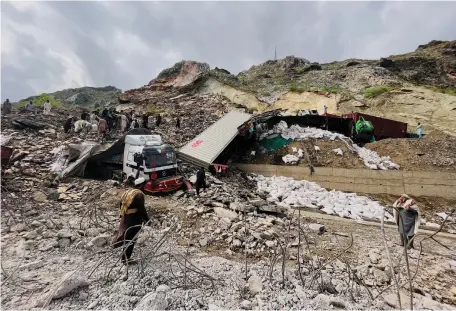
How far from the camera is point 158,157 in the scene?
9062 millimetres

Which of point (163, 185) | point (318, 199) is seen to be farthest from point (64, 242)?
point (318, 199)

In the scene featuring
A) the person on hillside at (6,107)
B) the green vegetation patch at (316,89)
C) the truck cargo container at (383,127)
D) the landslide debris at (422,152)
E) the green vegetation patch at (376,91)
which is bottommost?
the landslide debris at (422,152)

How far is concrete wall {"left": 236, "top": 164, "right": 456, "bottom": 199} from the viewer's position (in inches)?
375

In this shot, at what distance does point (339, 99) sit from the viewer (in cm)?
1989

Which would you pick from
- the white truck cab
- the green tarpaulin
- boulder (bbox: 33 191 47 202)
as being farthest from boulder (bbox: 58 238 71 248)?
the green tarpaulin

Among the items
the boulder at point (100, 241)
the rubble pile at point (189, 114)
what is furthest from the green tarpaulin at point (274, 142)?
the boulder at point (100, 241)

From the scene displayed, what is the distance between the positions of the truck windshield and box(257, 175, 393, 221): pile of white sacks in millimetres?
3819

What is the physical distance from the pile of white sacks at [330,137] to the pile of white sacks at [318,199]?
6.23 ft

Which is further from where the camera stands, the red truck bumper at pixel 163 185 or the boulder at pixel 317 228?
the red truck bumper at pixel 163 185

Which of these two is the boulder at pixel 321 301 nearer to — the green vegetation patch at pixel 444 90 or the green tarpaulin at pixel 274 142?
the green tarpaulin at pixel 274 142

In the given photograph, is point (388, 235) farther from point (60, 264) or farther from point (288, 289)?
point (60, 264)

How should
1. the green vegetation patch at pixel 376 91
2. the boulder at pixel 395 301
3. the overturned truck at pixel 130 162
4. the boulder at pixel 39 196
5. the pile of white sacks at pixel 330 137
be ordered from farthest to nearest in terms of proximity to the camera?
the green vegetation patch at pixel 376 91
the pile of white sacks at pixel 330 137
the overturned truck at pixel 130 162
the boulder at pixel 39 196
the boulder at pixel 395 301

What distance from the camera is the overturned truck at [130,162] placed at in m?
8.65

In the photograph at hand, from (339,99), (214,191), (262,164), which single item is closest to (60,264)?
(214,191)
